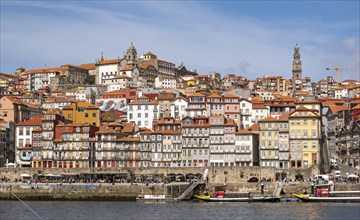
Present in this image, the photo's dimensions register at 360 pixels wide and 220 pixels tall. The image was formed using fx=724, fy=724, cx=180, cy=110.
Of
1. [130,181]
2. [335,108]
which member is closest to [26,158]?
[130,181]

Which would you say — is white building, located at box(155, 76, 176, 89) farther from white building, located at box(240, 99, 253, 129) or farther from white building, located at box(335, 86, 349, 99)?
white building, located at box(240, 99, 253, 129)

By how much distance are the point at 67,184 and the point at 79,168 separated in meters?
8.68

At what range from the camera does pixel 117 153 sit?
90375mm

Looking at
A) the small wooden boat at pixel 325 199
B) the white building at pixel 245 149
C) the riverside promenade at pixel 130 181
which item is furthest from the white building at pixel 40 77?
the small wooden boat at pixel 325 199

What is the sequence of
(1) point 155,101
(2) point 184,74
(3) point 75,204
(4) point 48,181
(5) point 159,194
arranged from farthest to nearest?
(2) point 184,74 → (1) point 155,101 → (4) point 48,181 → (5) point 159,194 → (3) point 75,204

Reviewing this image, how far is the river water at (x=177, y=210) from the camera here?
2258 inches

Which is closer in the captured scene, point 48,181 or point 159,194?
point 159,194

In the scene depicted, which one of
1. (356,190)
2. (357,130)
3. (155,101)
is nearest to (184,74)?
(155,101)

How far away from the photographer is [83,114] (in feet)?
340

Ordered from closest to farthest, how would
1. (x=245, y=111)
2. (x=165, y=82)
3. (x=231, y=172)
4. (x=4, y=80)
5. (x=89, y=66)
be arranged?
(x=231, y=172) < (x=245, y=111) < (x=165, y=82) < (x=89, y=66) < (x=4, y=80)

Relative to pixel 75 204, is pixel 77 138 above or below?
above

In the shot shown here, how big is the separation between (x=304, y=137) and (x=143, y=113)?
28867 mm

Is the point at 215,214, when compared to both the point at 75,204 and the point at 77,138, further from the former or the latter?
the point at 77,138

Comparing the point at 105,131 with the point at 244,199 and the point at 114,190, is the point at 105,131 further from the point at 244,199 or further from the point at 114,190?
the point at 244,199
